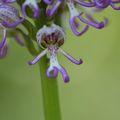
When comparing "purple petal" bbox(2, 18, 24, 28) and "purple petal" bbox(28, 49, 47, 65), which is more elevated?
"purple petal" bbox(2, 18, 24, 28)

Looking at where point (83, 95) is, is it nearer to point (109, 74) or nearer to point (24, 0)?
point (109, 74)

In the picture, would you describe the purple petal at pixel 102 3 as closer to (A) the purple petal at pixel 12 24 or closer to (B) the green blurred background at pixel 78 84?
(A) the purple petal at pixel 12 24

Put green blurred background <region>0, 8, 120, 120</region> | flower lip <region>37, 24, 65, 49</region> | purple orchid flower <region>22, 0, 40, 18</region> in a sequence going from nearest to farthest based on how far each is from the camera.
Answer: purple orchid flower <region>22, 0, 40, 18</region>, flower lip <region>37, 24, 65, 49</region>, green blurred background <region>0, 8, 120, 120</region>

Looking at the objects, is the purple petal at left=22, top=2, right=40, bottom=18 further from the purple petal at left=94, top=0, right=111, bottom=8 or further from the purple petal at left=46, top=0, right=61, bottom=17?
the purple petal at left=94, top=0, right=111, bottom=8

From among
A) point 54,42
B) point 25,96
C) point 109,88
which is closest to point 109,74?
point 109,88

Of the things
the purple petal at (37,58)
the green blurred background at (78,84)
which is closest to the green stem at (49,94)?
the purple petal at (37,58)

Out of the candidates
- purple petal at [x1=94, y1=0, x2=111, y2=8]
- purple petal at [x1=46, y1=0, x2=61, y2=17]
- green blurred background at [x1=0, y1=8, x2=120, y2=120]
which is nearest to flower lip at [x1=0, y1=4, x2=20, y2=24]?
purple petal at [x1=46, y1=0, x2=61, y2=17]

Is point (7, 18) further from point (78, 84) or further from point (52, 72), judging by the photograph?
point (78, 84)
